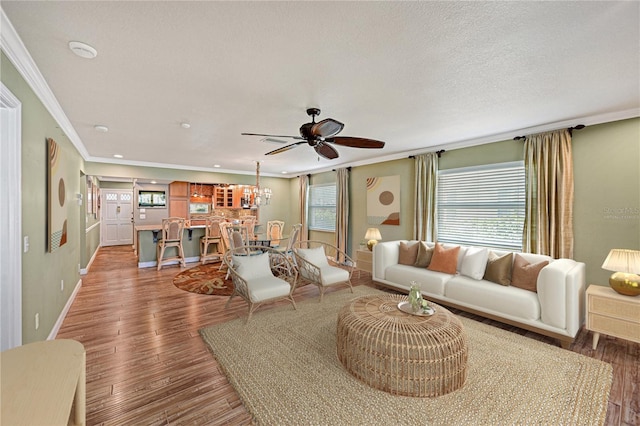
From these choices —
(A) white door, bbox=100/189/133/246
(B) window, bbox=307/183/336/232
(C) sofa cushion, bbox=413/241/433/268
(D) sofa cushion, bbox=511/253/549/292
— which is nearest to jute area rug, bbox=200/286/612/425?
(D) sofa cushion, bbox=511/253/549/292

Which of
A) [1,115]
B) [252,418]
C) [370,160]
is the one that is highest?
[370,160]

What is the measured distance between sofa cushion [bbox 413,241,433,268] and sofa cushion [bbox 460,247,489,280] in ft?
1.82

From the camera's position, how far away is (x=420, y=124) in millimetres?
3596

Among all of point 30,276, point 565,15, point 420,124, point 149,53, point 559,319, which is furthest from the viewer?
point 420,124

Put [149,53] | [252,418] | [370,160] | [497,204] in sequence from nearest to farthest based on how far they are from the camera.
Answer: [252,418] → [149,53] → [497,204] → [370,160]

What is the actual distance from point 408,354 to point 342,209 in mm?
4839

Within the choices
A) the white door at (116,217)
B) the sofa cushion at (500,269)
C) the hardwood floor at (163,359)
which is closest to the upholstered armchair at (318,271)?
the hardwood floor at (163,359)

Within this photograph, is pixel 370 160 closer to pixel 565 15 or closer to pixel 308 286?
pixel 308 286

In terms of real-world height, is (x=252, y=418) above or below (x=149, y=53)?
below

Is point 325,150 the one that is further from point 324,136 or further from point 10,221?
point 10,221

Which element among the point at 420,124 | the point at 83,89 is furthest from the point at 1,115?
the point at 420,124

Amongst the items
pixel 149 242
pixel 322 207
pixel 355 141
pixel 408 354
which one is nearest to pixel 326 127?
pixel 355 141

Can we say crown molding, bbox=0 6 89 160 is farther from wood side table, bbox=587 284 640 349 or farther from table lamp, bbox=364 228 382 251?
wood side table, bbox=587 284 640 349

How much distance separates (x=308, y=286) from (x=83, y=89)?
389cm
